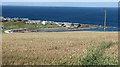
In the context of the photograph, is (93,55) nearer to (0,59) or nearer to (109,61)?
(109,61)

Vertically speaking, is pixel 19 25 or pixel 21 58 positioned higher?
pixel 21 58

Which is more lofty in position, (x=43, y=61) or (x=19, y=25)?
(x=43, y=61)

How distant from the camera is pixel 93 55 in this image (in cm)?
1086

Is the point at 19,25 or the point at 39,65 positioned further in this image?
the point at 19,25

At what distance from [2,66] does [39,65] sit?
1.33 metres

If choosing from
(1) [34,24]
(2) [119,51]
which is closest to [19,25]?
(1) [34,24]

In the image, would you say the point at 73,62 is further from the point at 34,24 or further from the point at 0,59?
the point at 34,24

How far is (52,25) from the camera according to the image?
168 meters

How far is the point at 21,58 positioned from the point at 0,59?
933 millimetres

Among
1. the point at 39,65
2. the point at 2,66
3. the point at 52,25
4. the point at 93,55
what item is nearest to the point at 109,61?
the point at 93,55

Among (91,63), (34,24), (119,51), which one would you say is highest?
(91,63)

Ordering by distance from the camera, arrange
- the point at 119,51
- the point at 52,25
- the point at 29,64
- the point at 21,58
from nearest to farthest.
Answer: the point at 29,64
the point at 21,58
the point at 119,51
the point at 52,25

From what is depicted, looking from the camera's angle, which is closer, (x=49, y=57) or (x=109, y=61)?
(x=109, y=61)

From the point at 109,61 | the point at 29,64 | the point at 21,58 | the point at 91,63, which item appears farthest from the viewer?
the point at 21,58
